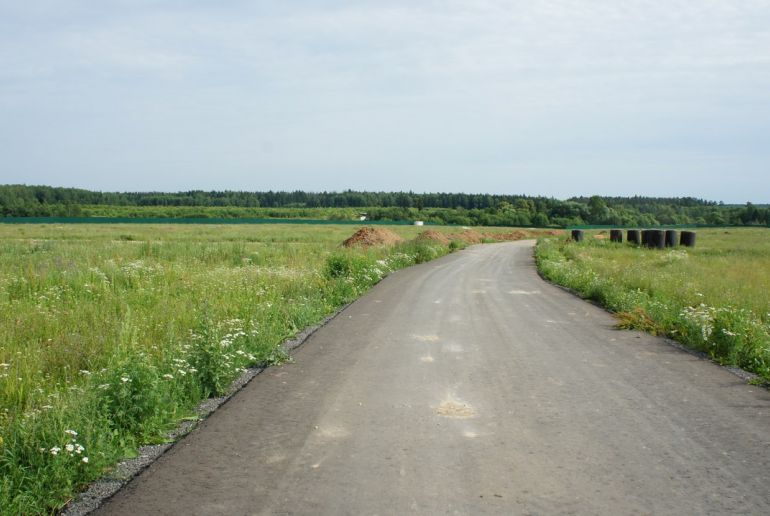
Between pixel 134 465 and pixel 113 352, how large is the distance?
3427mm

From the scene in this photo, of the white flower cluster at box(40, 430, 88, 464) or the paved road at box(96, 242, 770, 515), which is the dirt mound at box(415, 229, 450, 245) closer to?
the paved road at box(96, 242, 770, 515)

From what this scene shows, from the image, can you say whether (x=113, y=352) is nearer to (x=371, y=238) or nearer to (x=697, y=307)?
(x=697, y=307)

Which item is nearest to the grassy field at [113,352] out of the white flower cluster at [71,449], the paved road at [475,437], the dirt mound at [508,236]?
the white flower cluster at [71,449]

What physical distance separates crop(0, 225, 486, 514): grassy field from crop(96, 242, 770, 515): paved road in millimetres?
561

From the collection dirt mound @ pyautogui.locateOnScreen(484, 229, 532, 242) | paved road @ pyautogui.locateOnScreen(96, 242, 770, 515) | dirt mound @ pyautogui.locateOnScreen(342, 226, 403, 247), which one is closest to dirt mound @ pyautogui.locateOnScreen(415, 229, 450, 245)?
dirt mound @ pyautogui.locateOnScreen(342, 226, 403, 247)

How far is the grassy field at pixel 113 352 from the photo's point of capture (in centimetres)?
477

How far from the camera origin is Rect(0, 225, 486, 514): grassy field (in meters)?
4.77

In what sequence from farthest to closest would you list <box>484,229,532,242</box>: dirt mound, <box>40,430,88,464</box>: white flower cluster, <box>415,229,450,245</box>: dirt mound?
1. <box>484,229,532,242</box>: dirt mound
2. <box>415,229,450,245</box>: dirt mound
3. <box>40,430,88,464</box>: white flower cluster

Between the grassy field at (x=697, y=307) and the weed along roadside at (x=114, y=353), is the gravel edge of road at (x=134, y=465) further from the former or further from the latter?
the grassy field at (x=697, y=307)

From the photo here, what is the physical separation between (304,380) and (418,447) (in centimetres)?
266

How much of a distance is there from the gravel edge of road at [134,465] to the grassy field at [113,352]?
10 cm

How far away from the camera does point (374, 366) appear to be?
8414mm

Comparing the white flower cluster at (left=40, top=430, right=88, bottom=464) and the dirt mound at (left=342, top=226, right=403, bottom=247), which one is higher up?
the dirt mound at (left=342, top=226, right=403, bottom=247)

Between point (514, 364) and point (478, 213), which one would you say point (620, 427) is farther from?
point (478, 213)
